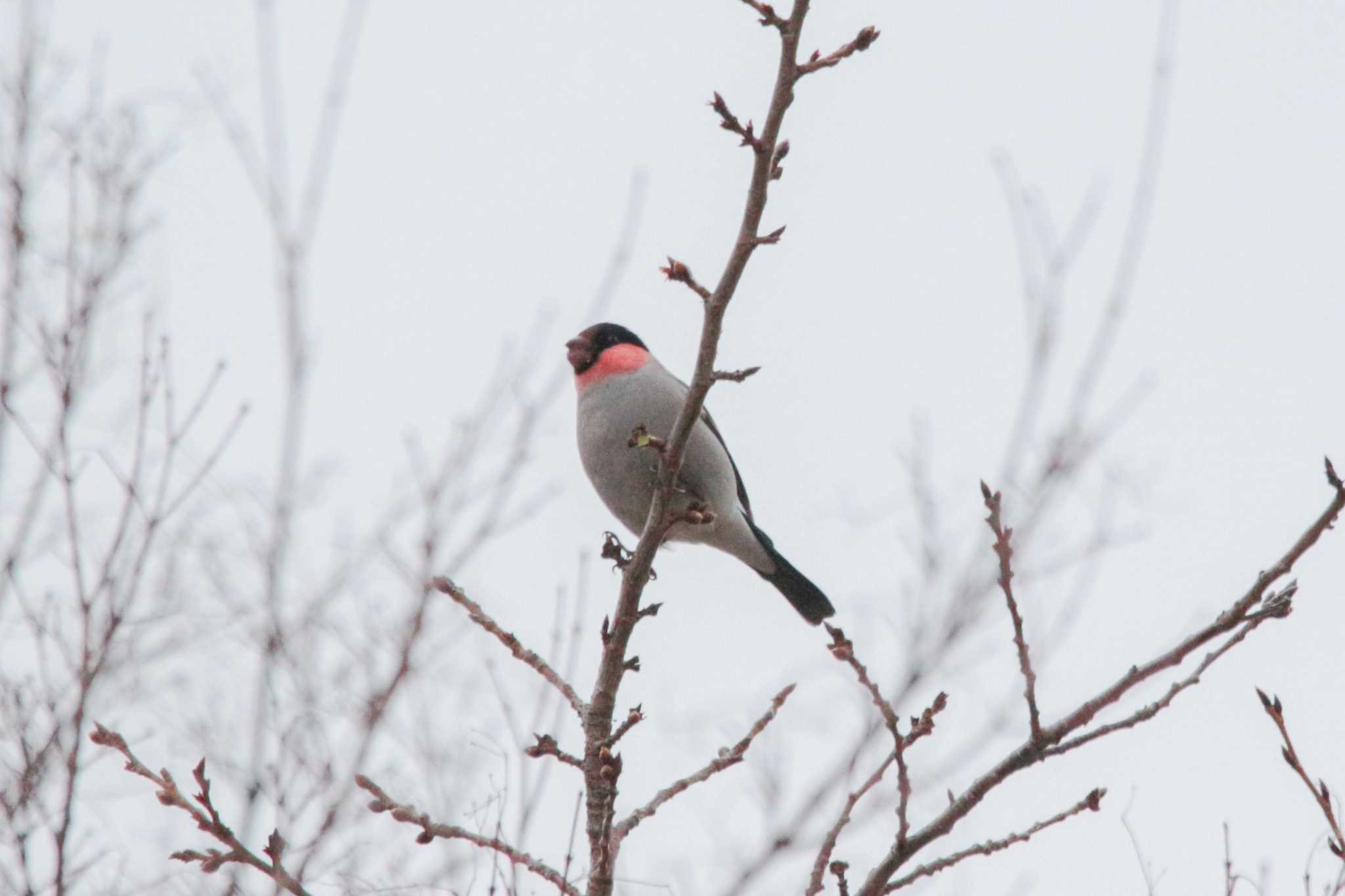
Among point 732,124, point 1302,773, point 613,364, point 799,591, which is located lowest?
point 1302,773

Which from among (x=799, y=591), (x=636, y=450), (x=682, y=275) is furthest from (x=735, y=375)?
(x=799, y=591)

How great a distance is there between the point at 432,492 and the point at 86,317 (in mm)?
1345

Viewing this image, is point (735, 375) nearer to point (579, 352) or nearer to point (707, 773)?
point (707, 773)

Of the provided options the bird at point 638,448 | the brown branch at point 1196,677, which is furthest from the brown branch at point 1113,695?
the bird at point 638,448

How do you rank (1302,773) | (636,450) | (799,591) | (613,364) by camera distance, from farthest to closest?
(799,591)
(613,364)
(636,450)
(1302,773)

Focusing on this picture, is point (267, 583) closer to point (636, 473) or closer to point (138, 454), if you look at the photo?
point (138, 454)

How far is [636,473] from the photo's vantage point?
528 cm

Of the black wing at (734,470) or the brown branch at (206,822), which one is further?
the black wing at (734,470)

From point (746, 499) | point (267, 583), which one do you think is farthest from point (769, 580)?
point (267, 583)

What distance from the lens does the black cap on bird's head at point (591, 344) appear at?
19.8 ft

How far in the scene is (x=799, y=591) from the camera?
6.39 metres

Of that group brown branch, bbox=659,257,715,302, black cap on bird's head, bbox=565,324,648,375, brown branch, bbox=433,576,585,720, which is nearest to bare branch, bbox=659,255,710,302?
brown branch, bbox=659,257,715,302

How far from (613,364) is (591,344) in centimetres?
31

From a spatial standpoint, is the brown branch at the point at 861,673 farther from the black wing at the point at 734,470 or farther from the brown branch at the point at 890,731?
the black wing at the point at 734,470
